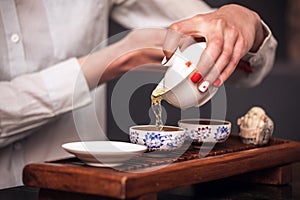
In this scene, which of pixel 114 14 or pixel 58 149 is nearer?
pixel 58 149

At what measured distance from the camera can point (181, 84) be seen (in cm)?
129

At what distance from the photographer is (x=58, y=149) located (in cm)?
193

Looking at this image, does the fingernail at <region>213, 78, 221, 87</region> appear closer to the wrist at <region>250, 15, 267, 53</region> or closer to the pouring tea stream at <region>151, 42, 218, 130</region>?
the pouring tea stream at <region>151, 42, 218, 130</region>

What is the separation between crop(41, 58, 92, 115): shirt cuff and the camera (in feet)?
5.71

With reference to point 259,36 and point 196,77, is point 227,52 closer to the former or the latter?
point 196,77

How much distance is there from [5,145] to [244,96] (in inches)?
79.3

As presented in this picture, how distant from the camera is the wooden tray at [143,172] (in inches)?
42.6

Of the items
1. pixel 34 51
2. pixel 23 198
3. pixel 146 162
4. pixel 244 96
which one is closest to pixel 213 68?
pixel 146 162

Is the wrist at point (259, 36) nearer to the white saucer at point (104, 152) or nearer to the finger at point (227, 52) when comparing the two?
the finger at point (227, 52)

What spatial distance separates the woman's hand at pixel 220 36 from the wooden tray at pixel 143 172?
0.16 meters

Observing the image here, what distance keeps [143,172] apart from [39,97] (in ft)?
2.18

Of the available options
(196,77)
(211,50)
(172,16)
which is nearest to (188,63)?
(196,77)

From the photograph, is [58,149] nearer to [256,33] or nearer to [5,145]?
[5,145]

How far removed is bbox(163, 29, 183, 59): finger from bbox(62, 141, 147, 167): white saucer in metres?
0.27
